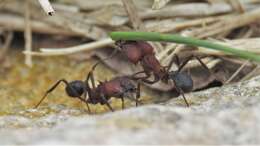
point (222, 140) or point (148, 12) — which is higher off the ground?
point (148, 12)

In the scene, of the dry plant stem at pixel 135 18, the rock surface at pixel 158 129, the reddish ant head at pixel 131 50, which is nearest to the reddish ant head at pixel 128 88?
the reddish ant head at pixel 131 50

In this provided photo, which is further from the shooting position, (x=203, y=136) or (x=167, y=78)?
(x=167, y=78)

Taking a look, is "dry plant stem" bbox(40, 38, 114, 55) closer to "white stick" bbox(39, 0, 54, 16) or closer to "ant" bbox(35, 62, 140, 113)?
"ant" bbox(35, 62, 140, 113)

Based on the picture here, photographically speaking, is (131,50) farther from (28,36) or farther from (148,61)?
(28,36)

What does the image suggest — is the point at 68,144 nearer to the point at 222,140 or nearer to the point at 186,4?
the point at 222,140

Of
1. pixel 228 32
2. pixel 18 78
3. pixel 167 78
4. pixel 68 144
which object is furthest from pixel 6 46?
pixel 68 144

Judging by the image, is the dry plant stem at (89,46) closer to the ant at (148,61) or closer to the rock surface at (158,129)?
the ant at (148,61)

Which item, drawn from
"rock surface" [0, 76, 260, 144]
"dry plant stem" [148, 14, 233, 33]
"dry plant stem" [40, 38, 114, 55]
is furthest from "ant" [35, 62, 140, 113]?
"rock surface" [0, 76, 260, 144]

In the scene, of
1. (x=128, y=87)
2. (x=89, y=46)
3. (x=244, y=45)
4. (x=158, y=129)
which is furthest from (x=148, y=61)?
(x=158, y=129)
